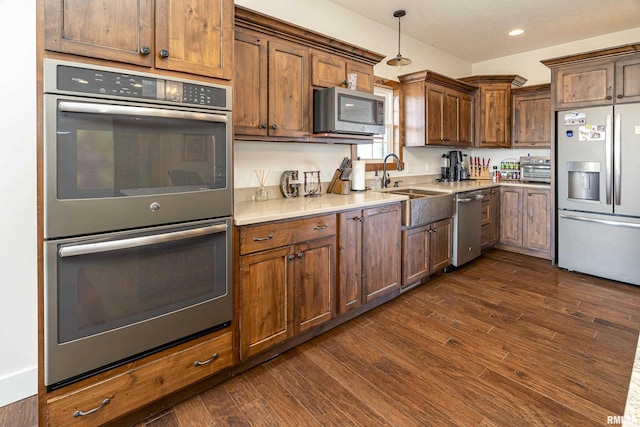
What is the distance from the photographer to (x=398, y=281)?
124 inches

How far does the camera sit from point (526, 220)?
4.54 meters

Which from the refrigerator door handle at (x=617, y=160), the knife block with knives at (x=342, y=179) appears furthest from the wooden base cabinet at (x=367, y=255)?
the refrigerator door handle at (x=617, y=160)

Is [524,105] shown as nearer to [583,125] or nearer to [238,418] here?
[583,125]

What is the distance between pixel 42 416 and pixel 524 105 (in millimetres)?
5735

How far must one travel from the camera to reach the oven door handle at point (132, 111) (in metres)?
1.38

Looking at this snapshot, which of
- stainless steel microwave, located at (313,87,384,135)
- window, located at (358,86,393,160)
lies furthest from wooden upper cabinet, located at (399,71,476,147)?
stainless steel microwave, located at (313,87,384,135)

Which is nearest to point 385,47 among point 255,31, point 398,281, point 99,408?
point 255,31

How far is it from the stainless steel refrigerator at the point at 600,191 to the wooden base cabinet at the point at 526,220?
389mm

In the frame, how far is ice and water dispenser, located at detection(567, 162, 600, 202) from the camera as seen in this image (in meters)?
3.64

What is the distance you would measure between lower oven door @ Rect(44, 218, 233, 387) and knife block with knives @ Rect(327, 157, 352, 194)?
5.05 ft

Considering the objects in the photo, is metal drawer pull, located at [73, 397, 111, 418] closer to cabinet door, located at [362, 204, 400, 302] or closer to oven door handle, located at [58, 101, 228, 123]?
oven door handle, located at [58, 101, 228, 123]

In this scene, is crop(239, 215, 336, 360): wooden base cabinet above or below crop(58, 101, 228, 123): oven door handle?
below

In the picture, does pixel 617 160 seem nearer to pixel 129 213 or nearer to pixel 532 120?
pixel 532 120

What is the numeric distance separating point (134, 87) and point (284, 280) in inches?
52.3
